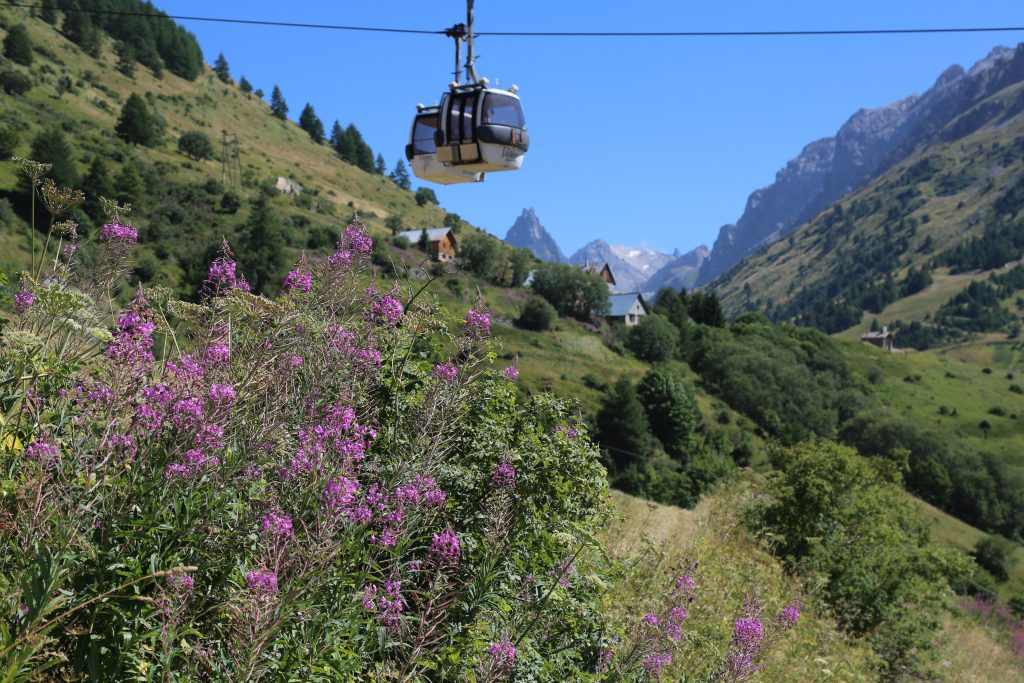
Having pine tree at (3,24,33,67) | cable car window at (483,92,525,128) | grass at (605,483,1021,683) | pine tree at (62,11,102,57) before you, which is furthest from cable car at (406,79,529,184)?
pine tree at (62,11,102,57)

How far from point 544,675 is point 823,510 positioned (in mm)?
13226

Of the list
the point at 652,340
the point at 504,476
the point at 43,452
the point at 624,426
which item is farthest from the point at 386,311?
the point at 652,340

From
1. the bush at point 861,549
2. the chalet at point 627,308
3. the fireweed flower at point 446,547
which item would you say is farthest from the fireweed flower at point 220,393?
the chalet at point 627,308

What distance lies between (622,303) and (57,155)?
6365cm

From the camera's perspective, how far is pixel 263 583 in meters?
2.51

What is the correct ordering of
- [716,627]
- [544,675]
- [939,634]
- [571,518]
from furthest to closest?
[939,634], [716,627], [571,518], [544,675]

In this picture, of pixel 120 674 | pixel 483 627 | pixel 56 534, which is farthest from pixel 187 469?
pixel 483 627

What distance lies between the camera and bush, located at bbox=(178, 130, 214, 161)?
9000 cm

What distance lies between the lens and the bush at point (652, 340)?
8656 centimetres

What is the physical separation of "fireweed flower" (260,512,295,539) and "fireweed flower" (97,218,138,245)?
1867mm

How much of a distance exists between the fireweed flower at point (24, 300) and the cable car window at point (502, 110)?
23.9 feet

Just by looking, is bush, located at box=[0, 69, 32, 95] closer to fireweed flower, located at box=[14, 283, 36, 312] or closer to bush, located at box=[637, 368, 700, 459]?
bush, located at box=[637, 368, 700, 459]

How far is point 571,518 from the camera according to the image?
5.06m

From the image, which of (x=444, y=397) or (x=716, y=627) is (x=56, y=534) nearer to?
(x=444, y=397)
